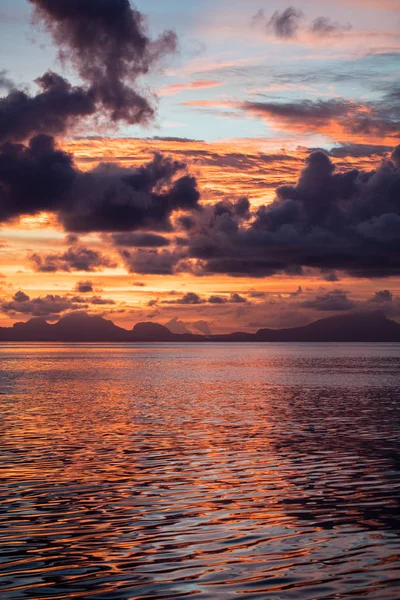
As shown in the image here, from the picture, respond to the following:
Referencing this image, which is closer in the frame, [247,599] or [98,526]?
[247,599]

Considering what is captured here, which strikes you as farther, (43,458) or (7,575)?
(43,458)

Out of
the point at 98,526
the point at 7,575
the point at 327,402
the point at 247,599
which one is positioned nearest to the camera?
the point at 247,599

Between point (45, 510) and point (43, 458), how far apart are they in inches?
461

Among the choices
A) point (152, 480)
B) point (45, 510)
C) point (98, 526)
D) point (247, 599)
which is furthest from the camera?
point (152, 480)

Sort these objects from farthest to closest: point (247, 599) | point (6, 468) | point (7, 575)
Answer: point (6, 468), point (7, 575), point (247, 599)

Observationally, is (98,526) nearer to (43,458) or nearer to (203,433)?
(43,458)

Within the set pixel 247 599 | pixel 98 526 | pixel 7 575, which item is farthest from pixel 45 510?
pixel 247 599

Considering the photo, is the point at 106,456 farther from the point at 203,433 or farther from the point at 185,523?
the point at 185,523

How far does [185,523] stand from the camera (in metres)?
22.2

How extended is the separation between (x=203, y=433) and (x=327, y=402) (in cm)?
2928

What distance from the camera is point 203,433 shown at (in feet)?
150

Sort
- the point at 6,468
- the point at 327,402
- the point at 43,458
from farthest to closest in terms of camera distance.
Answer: the point at 327,402 < the point at 43,458 < the point at 6,468

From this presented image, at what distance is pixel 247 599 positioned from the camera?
50.4 feet

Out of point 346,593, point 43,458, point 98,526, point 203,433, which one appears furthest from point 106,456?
point 346,593
